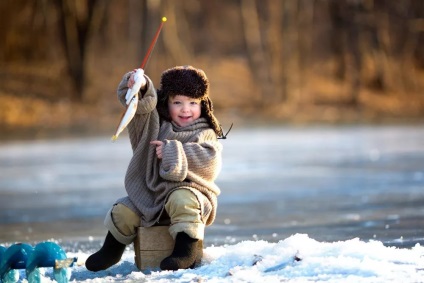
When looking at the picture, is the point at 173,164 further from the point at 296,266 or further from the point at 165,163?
the point at 296,266

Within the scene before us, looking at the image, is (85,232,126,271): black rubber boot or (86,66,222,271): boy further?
(85,232,126,271): black rubber boot

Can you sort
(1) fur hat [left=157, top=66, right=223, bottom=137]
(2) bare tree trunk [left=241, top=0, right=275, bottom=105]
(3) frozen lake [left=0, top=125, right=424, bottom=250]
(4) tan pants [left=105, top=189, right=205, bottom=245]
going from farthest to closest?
(2) bare tree trunk [left=241, top=0, right=275, bottom=105], (3) frozen lake [left=0, top=125, right=424, bottom=250], (1) fur hat [left=157, top=66, right=223, bottom=137], (4) tan pants [left=105, top=189, right=205, bottom=245]

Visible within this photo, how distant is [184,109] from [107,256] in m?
0.90

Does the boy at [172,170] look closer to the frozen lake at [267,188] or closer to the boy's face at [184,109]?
the boy's face at [184,109]

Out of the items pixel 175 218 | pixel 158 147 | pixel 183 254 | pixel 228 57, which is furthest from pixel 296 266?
pixel 228 57

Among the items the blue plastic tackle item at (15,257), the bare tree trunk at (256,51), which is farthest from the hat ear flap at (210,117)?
the bare tree trunk at (256,51)

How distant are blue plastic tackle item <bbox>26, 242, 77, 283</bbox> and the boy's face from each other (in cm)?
131

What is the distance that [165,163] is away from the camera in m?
5.70

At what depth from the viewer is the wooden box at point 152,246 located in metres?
5.73

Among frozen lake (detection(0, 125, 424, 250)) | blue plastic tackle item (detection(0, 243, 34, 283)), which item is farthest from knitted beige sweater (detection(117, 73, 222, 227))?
frozen lake (detection(0, 125, 424, 250))

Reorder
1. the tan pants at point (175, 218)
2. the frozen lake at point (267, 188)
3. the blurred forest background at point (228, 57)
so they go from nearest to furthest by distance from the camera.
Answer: the tan pants at point (175, 218)
the frozen lake at point (267, 188)
the blurred forest background at point (228, 57)

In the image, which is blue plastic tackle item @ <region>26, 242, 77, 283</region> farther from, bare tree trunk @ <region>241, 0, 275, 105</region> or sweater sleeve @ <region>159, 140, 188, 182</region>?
bare tree trunk @ <region>241, 0, 275, 105</region>

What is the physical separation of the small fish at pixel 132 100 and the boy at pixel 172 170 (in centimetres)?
7

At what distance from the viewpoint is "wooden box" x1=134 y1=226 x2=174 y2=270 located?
573 cm
